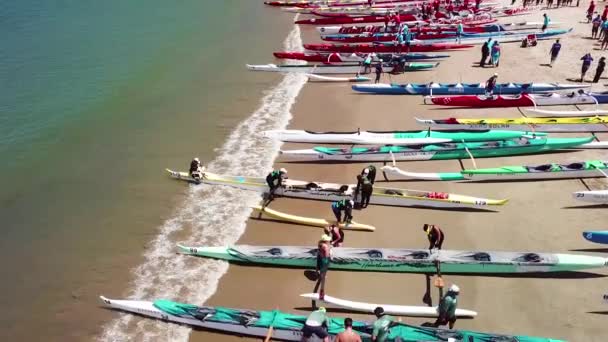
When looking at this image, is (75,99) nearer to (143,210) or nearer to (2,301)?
(143,210)

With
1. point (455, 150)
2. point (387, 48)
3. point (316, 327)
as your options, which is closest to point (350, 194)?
point (455, 150)

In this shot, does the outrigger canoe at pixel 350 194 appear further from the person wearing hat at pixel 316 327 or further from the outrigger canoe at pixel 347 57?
the outrigger canoe at pixel 347 57

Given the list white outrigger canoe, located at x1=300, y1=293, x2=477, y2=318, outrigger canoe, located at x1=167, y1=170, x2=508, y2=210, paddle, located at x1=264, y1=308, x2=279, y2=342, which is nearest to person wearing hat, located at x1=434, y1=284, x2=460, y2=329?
white outrigger canoe, located at x1=300, y1=293, x2=477, y2=318

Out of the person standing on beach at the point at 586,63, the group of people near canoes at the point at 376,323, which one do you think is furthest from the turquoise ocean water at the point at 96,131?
the person standing on beach at the point at 586,63

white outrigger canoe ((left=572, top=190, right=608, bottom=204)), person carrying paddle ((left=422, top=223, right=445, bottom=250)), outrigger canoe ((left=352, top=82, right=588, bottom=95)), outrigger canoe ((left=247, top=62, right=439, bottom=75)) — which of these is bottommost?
person carrying paddle ((left=422, top=223, right=445, bottom=250))

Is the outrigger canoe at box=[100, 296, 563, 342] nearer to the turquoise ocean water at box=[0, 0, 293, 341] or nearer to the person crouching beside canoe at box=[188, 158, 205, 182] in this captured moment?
the turquoise ocean water at box=[0, 0, 293, 341]

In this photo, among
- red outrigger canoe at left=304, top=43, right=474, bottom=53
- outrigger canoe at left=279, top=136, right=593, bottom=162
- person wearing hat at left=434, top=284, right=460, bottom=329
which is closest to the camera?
person wearing hat at left=434, top=284, right=460, bottom=329
